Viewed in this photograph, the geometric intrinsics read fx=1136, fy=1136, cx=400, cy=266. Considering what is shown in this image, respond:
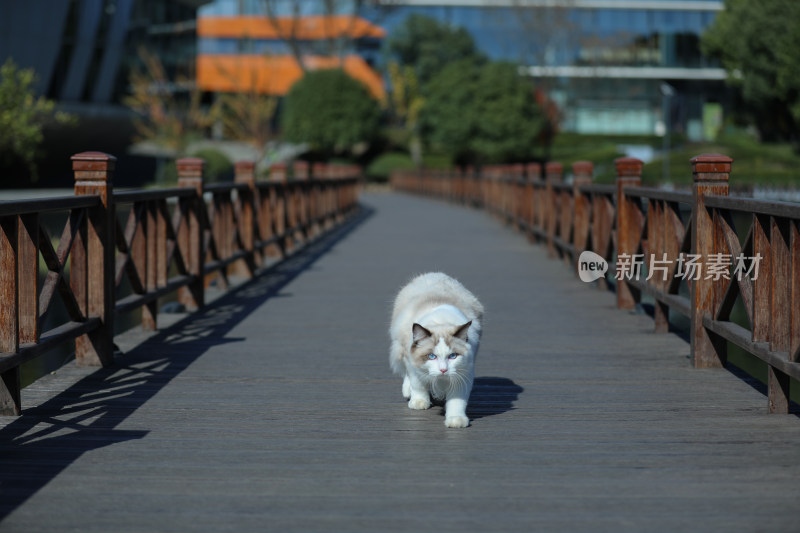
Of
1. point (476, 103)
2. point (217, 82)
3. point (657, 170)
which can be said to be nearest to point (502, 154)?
point (476, 103)

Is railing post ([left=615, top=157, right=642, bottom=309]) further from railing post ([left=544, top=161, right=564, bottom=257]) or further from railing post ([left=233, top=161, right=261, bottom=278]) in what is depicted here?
railing post ([left=544, top=161, right=564, bottom=257])

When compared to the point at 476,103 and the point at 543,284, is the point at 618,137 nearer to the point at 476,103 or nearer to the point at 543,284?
the point at 476,103

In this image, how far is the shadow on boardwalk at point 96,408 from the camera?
16.5 feet

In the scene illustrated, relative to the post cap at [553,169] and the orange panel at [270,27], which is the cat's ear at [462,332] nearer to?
the post cap at [553,169]

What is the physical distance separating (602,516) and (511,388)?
2.72 metres

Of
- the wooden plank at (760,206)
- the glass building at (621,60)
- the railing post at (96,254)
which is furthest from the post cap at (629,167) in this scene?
the glass building at (621,60)

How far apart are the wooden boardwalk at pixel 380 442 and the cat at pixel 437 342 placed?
0.16 m

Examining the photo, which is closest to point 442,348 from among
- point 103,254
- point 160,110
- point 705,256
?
point 705,256

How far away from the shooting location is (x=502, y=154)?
57.5 metres

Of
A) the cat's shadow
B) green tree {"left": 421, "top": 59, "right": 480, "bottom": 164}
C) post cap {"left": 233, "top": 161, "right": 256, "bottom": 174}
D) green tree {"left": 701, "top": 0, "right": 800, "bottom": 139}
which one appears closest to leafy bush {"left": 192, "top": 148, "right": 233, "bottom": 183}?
green tree {"left": 421, "top": 59, "right": 480, "bottom": 164}

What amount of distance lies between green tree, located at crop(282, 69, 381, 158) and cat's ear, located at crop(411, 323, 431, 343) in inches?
2229

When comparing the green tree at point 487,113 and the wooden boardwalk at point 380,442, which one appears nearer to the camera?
the wooden boardwalk at point 380,442

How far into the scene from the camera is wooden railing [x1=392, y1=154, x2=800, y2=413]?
5988mm

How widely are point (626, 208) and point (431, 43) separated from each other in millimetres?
62555
